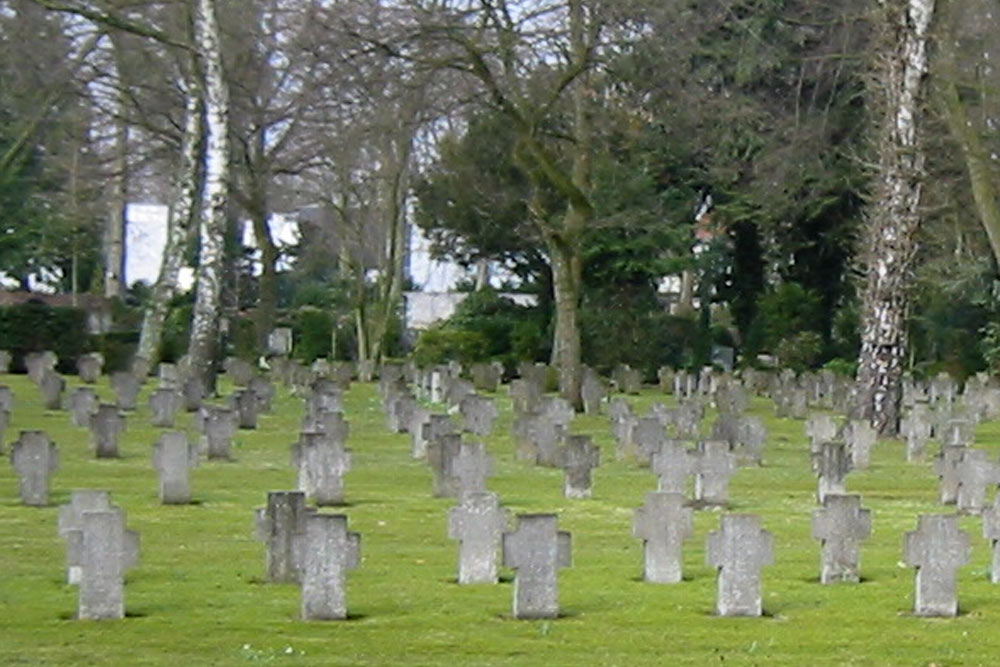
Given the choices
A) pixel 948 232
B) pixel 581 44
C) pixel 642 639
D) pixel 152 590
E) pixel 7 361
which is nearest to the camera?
pixel 642 639

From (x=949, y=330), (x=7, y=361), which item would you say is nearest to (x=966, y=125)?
(x=949, y=330)

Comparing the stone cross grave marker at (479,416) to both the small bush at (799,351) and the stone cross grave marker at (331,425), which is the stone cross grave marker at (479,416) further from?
the small bush at (799,351)

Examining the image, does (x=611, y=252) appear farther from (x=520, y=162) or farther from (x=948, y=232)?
(x=520, y=162)

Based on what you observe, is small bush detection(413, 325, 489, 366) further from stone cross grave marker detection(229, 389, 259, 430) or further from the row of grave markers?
the row of grave markers

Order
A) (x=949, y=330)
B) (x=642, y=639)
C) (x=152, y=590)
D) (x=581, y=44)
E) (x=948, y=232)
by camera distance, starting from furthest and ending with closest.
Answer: (x=949, y=330) → (x=948, y=232) → (x=581, y=44) → (x=152, y=590) → (x=642, y=639)

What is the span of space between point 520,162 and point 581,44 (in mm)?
2692

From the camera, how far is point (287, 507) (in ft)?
49.7

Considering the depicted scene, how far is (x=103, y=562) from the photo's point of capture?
13781mm

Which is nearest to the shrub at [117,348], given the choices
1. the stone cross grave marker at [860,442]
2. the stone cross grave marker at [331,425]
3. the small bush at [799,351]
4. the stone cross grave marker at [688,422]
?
the small bush at [799,351]

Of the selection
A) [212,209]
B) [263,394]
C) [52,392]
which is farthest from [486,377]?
[52,392]

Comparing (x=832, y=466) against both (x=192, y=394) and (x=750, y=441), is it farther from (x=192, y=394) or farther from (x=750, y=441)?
(x=192, y=394)

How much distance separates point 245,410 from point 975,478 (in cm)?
1283

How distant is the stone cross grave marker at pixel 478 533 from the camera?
15.4 m

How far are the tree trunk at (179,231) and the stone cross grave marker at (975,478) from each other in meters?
22.2
